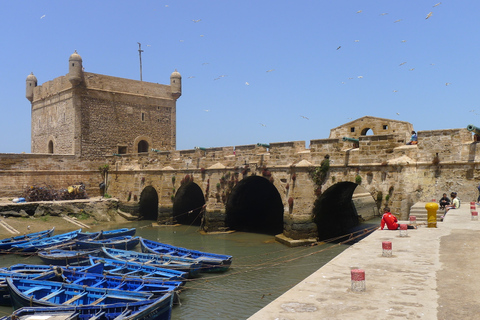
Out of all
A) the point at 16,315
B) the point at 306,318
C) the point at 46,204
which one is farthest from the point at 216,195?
the point at 306,318

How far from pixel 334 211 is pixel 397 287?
15.4 m

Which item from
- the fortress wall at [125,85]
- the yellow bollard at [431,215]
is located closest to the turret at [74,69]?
the fortress wall at [125,85]

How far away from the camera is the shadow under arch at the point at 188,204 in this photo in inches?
1022

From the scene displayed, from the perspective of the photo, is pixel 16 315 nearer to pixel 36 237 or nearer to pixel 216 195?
pixel 36 237

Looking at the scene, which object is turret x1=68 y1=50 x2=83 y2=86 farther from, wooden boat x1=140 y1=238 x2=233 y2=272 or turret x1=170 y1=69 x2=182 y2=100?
wooden boat x1=140 y1=238 x2=233 y2=272

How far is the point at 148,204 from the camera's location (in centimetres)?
2992

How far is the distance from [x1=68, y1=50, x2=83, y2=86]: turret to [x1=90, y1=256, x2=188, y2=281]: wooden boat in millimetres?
19566

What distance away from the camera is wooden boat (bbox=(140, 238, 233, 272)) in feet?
47.9

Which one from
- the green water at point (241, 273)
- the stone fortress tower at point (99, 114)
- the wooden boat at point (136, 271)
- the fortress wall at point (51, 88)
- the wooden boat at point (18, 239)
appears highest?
the fortress wall at point (51, 88)

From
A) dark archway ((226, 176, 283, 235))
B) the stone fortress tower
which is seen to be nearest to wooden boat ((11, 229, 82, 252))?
dark archway ((226, 176, 283, 235))

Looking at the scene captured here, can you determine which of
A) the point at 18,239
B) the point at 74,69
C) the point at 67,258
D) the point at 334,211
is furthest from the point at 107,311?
the point at 74,69

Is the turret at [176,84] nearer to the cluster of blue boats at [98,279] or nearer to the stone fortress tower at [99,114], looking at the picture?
the stone fortress tower at [99,114]

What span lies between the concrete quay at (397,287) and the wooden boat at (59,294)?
5467mm

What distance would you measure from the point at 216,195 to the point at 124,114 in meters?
14.7
